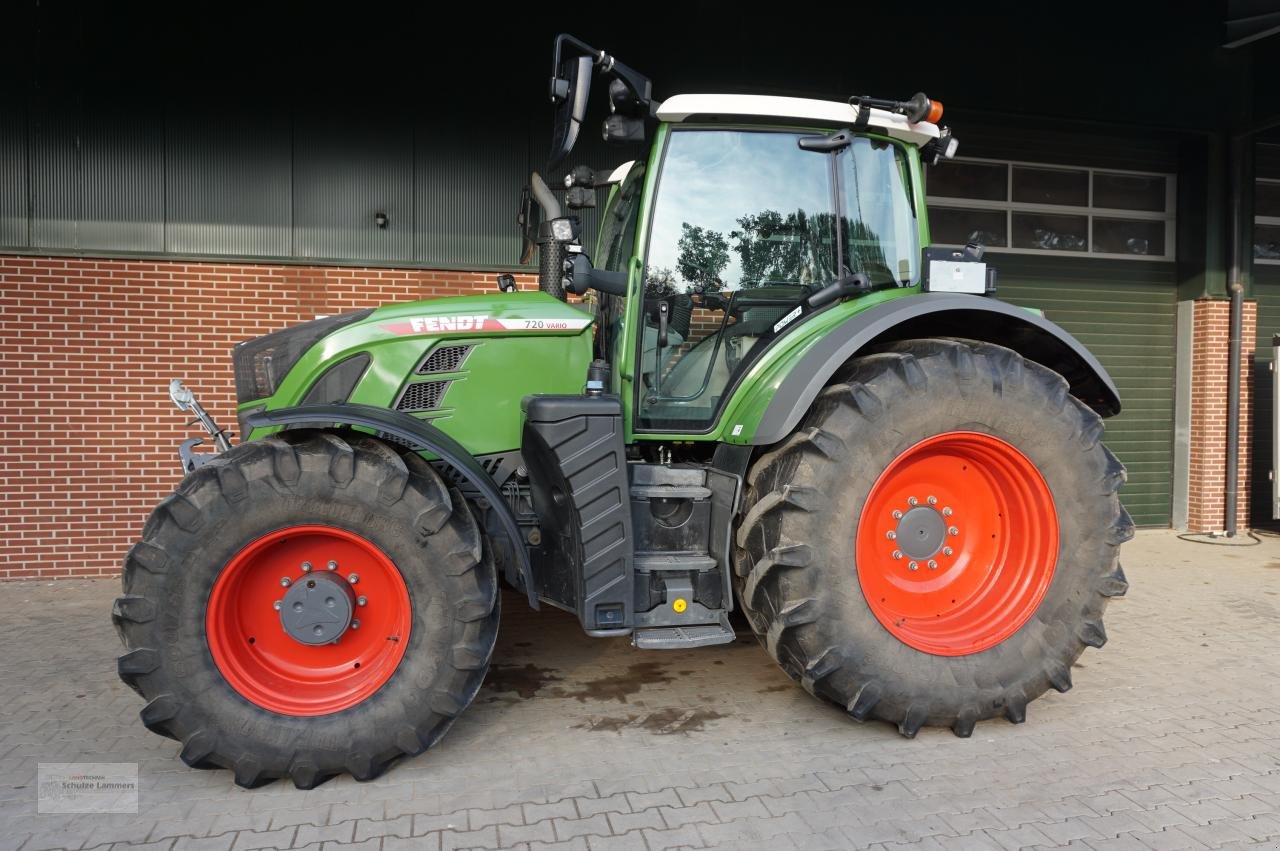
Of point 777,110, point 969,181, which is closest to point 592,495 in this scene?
point 777,110

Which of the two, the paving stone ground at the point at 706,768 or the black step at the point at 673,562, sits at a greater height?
the black step at the point at 673,562

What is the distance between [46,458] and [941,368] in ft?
20.5

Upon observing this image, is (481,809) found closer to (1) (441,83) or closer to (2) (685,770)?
(2) (685,770)

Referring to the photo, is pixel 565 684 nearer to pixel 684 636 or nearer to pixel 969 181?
pixel 684 636

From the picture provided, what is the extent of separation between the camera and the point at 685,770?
3051 mm

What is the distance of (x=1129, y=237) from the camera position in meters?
8.40

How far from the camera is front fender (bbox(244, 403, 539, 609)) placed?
9.73 feet

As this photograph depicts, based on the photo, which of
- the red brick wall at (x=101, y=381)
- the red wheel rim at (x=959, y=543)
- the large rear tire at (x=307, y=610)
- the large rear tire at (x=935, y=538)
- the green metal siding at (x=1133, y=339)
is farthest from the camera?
the green metal siding at (x=1133, y=339)

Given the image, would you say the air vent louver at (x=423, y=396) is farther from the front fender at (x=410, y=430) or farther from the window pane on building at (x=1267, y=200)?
the window pane on building at (x=1267, y=200)

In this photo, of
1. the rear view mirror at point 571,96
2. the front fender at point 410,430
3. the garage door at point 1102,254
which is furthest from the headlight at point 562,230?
the garage door at point 1102,254

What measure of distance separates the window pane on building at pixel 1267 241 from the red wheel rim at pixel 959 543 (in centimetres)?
717

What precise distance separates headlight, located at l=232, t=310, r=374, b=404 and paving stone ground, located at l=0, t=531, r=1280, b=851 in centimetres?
147

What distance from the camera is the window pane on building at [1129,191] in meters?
8.29

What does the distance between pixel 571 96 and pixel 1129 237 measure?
7645 millimetres
